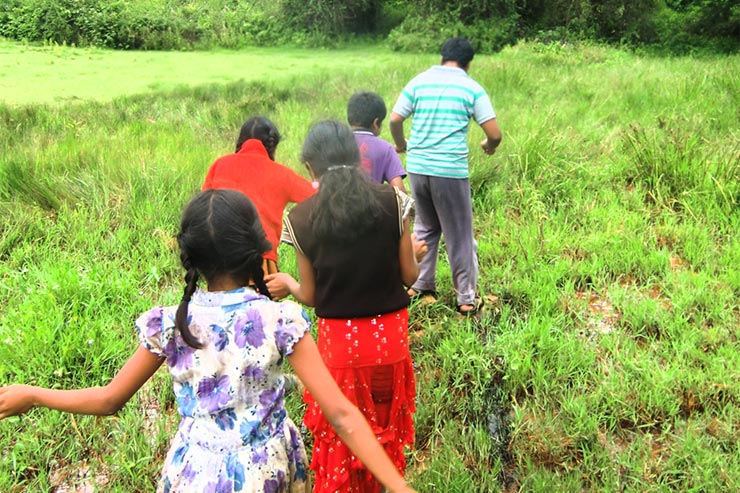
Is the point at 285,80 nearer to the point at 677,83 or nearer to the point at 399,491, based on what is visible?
the point at 677,83

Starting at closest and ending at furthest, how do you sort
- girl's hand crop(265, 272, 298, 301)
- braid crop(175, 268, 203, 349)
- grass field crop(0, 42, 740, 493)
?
braid crop(175, 268, 203, 349) → girl's hand crop(265, 272, 298, 301) → grass field crop(0, 42, 740, 493)

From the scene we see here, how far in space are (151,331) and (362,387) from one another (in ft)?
2.47

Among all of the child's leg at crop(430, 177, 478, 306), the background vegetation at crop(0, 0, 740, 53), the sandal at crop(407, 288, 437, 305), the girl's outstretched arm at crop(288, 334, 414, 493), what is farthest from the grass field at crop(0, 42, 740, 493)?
the background vegetation at crop(0, 0, 740, 53)

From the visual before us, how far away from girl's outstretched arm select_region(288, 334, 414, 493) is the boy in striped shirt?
179 cm

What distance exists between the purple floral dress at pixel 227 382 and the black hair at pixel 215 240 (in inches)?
1.6

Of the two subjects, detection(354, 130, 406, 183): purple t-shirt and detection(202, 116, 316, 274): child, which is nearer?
detection(202, 116, 316, 274): child

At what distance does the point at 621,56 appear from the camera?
40.9ft

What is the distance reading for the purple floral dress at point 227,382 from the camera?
136 cm

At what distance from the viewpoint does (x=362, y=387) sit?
74.4 inches

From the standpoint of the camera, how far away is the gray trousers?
3020 millimetres

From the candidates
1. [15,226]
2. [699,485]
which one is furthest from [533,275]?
[15,226]

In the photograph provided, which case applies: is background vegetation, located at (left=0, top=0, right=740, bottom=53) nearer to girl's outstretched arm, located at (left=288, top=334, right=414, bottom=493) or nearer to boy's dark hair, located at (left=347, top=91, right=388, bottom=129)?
boy's dark hair, located at (left=347, top=91, right=388, bottom=129)

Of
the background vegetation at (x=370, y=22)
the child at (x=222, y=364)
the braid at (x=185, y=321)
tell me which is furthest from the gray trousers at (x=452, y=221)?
the background vegetation at (x=370, y=22)

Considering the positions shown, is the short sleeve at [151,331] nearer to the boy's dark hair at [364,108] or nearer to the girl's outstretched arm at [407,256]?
the girl's outstretched arm at [407,256]
